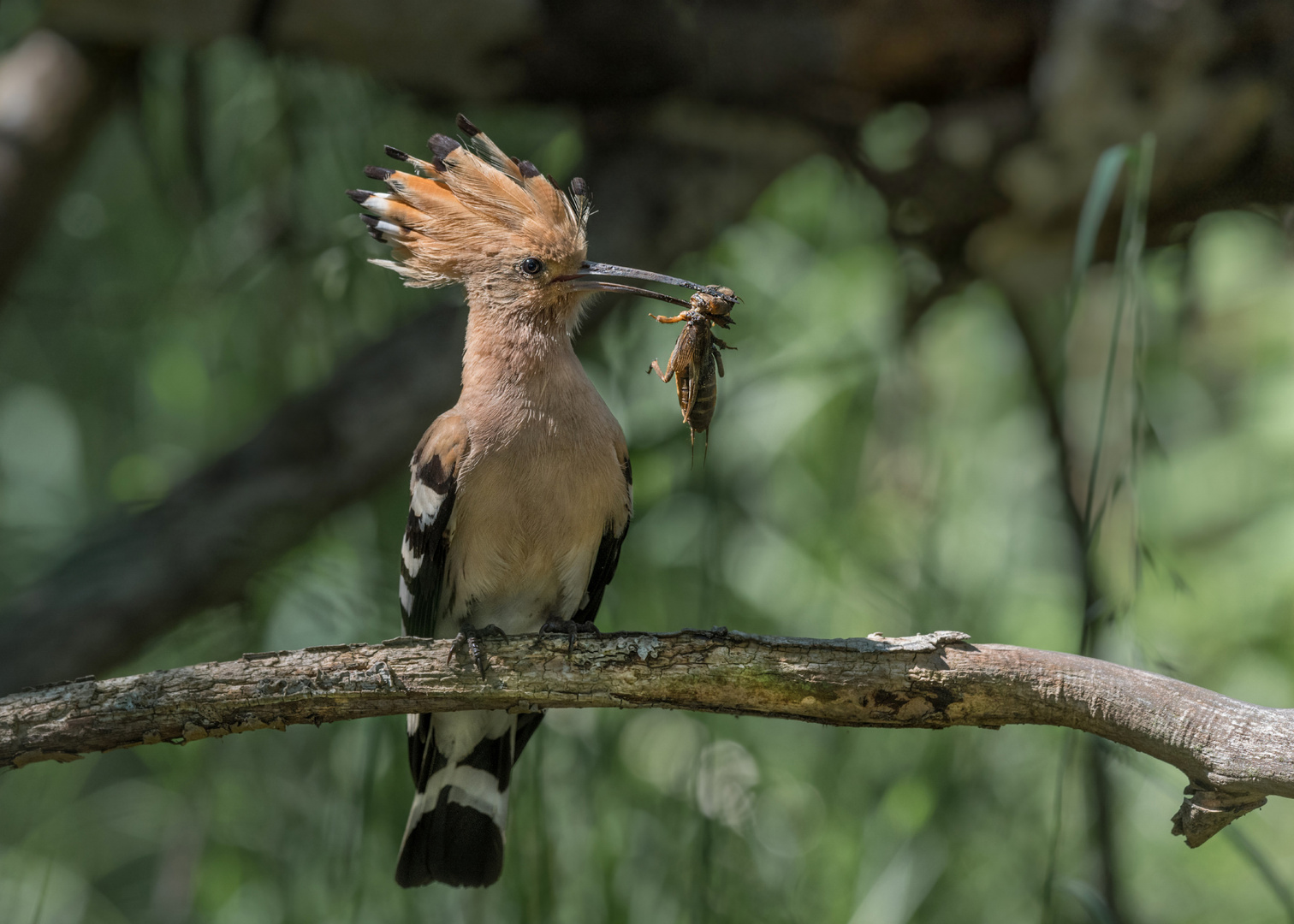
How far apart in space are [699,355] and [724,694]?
0.65 m

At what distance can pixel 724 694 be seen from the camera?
1.52m

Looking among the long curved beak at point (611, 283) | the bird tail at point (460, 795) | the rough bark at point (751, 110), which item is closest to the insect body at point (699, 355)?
the long curved beak at point (611, 283)

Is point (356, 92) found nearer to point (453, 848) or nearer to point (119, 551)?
point (119, 551)

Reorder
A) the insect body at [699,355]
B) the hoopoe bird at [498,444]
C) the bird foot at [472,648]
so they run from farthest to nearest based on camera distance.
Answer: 1. the hoopoe bird at [498,444]
2. the insect body at [699,355]
3. the bird foot at [472,648]

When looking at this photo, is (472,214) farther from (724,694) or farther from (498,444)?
(724,694)

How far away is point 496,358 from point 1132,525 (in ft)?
3.89

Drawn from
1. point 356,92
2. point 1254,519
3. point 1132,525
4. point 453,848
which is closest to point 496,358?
point 453,848

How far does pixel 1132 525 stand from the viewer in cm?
172

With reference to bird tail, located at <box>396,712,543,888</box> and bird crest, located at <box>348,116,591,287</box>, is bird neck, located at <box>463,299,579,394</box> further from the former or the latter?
bird tail, located at <box>396,712,543,888</box>

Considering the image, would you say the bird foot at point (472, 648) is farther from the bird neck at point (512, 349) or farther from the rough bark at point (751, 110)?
the rough bark at point (751, 110)

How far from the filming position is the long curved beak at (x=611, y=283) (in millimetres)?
1971

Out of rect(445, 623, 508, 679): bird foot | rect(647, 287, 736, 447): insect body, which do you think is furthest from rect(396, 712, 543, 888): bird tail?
rect(647, 287, 736, 447): insect body

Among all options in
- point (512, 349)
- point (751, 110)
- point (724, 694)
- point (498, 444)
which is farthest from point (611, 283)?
point (751, 110)

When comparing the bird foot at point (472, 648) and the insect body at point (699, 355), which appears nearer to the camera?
the bird foot at point (472, 648)
